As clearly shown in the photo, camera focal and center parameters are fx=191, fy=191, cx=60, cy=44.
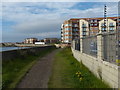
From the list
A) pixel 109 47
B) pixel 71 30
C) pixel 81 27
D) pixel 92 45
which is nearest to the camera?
pixel 109 47

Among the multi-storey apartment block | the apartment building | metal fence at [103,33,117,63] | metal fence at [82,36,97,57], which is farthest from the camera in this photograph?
the apartment building

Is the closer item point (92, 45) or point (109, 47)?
point (109, 47)

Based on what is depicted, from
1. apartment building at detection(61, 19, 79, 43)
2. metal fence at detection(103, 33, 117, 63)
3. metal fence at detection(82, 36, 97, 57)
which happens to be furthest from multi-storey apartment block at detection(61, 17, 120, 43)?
metal fence at detection(103, 33, 117, 63)

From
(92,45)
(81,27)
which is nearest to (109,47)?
(92,45)

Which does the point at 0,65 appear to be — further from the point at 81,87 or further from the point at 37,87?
the point at 81,87

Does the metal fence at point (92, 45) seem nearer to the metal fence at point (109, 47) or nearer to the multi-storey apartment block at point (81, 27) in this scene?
the metal fence at point (109, 47)

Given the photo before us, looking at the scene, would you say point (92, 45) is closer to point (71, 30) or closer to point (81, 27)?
point (81, 27)

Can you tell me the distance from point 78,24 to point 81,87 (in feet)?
283

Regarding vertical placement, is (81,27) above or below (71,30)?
above

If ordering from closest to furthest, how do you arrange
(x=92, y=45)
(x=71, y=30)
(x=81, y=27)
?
(x=92, y=45) → (x=81, y=27) → (x=71, y=30)

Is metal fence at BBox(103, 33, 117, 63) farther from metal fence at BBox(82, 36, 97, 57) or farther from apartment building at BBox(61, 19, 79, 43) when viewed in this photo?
apartment building at BBox(61, 19, 79, 43)

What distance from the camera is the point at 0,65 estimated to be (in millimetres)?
12922

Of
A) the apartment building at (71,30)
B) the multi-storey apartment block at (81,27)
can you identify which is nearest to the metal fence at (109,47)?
the multi-storey apartment block at (81,27)

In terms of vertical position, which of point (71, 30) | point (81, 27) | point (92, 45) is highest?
point (81, 27)
